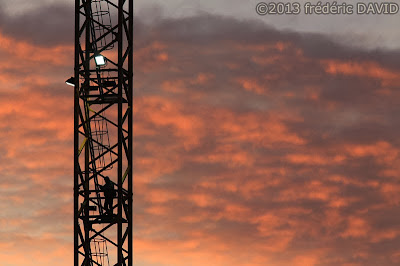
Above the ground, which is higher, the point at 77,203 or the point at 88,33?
the point at 88,33

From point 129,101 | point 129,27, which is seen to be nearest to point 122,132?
point 129,101

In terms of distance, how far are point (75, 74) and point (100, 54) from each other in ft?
5.26

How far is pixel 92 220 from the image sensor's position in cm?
6081

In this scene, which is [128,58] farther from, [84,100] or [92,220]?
[92,220]

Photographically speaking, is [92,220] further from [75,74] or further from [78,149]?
[75,74]

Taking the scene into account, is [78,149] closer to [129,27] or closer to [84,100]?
[84,100]

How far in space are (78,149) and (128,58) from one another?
5.17 meters

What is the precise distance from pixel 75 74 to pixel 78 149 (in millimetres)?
3738

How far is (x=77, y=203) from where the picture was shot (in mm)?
60781

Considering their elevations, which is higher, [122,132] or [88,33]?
[88,33]

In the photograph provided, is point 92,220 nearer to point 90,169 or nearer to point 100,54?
point 90,169

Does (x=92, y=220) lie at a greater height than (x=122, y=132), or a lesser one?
lesser

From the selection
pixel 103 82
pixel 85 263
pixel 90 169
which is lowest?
pixel 85 263

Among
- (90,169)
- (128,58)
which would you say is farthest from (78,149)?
(128,58)
